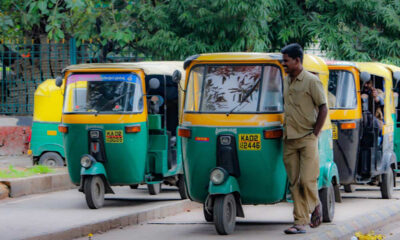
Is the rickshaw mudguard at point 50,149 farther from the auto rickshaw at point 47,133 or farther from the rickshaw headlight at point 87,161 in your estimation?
the rickshaw headlight at point 87,161

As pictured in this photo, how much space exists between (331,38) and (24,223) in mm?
10790

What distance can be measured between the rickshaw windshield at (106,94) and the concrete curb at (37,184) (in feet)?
5.43

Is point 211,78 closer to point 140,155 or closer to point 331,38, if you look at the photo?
point 140,155

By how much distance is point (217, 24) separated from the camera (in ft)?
58.9

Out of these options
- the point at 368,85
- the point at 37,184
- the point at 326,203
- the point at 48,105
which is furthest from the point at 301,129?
the point at 48,105

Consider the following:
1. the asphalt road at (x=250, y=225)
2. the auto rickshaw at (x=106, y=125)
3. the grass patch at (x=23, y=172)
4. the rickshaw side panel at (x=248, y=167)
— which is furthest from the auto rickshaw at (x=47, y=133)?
the rickshaw side panel at (x=248, y=167)

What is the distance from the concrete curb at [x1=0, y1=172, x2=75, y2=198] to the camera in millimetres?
12841

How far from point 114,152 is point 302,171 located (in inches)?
153

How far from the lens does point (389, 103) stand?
556 inches

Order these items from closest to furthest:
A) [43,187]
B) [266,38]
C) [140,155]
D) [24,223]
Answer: [24,223]
[140,155]
[43,187]
[266,38]

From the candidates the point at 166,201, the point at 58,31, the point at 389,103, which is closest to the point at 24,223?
the point at 166,201

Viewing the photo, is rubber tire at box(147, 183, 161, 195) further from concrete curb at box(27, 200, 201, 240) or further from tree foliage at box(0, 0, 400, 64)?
tree foliage at box(0, 0, 400, 64)

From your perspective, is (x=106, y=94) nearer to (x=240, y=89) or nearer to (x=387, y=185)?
(x=240, y=89)

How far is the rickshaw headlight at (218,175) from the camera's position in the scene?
891 centimetres
